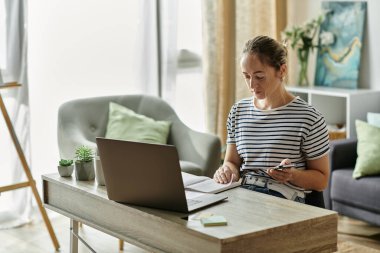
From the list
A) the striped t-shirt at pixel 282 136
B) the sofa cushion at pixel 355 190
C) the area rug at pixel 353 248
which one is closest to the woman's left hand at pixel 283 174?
the striped t-shirt at pixel 282 136

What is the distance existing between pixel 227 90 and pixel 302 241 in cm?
334

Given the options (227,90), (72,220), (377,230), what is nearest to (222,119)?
(227,90)

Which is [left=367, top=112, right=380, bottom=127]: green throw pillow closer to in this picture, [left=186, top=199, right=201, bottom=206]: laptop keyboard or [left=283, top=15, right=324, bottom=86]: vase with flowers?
[left=283, top=15, right=324, bottom=86]: vase with flowers

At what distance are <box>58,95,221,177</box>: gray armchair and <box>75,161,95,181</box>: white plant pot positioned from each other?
120 centimetres

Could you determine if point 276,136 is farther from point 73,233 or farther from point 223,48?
point 223,48

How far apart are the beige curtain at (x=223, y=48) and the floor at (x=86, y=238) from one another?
4.42 ft

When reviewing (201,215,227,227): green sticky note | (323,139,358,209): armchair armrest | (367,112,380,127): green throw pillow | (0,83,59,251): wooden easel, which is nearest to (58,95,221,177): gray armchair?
(0,83,59,251): wooden easel

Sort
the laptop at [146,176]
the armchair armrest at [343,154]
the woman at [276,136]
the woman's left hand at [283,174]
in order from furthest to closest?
1. the armchair armrest at [343,154]
2. the woman at [276,136]
3. the woman's left hand at [283,174]
4. the laptop at [146,176]

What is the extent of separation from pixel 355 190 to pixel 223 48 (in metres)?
1.73

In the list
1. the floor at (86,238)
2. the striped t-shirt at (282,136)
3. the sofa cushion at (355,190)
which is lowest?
the floor at (86,238)

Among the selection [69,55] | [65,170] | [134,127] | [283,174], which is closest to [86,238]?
[134,127]

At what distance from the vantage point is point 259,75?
288 cm

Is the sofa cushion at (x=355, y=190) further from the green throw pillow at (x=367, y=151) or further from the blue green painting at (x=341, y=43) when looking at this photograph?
the blue green painting at (x=341, y=43)

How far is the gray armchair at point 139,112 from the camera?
4.43 m
